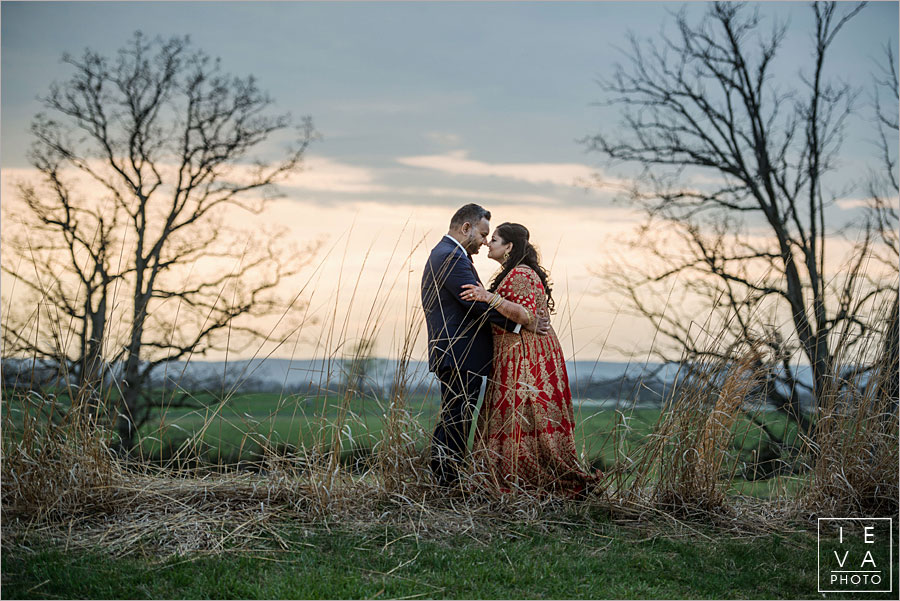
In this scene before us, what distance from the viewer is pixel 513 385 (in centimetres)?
435

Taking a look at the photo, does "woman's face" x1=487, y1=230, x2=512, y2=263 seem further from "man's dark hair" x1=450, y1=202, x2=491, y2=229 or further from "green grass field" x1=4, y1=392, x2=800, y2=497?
"green grass field" x1=4, y1=392, x2=800, y2=497

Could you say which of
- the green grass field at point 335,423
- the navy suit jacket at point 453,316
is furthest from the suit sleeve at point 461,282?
the green grass field at point 335,423

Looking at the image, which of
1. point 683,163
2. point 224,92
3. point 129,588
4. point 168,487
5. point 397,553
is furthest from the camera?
point 224,92

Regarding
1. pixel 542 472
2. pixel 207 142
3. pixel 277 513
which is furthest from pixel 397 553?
pixel 207 142

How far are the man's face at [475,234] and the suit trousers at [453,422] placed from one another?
0.75 metres

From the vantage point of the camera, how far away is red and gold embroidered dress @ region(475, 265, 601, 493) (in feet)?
14.1

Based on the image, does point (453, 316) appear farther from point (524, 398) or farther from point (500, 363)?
point (524, 398)

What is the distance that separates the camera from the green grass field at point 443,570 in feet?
10.3

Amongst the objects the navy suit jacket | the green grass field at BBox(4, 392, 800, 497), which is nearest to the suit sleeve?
the navy suit jacket

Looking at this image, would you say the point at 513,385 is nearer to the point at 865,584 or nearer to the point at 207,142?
the point at 865,584

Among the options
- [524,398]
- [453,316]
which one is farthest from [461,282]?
[524,398]

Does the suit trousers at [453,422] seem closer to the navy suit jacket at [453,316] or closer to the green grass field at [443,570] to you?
the navy suit jacket at [453,316]

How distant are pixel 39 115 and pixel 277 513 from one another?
31.0 feet

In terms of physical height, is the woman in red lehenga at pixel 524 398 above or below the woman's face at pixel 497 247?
below
